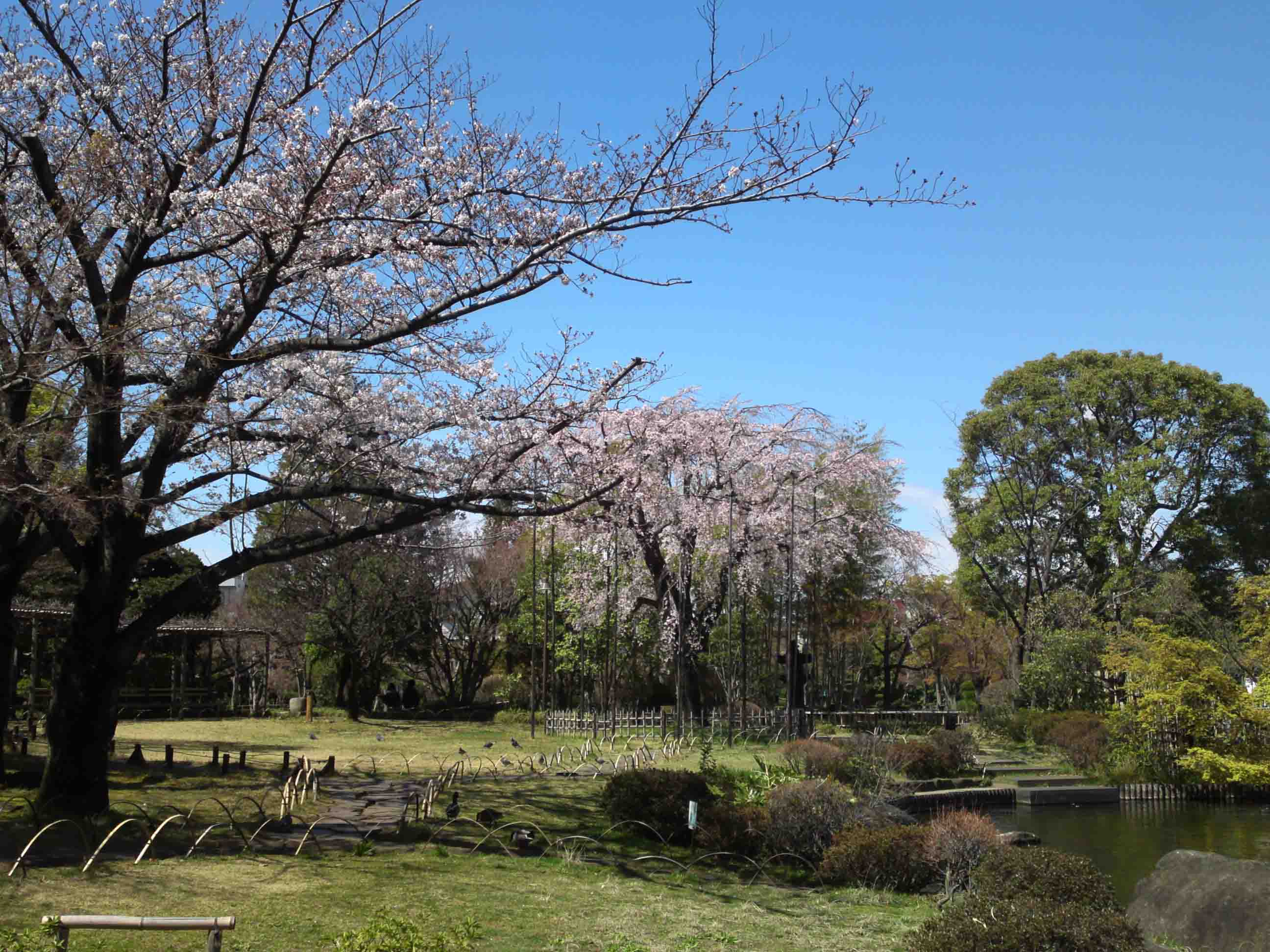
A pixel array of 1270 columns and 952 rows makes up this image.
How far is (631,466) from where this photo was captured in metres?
20.1

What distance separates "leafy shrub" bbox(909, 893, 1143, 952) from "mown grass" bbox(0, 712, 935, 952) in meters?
1.31

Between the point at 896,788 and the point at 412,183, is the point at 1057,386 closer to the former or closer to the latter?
the point at 896,788

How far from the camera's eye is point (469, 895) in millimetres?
7930

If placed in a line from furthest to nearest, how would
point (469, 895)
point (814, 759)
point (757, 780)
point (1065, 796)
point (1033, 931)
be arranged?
point (1065, 796)
point (814, 759)
point (757, 780)
point (469, 895)
point (1033, 931)

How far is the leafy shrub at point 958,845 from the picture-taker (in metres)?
9.37

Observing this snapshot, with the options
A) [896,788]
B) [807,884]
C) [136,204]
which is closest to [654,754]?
[896,788]

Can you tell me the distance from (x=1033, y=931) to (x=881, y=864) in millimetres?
4423

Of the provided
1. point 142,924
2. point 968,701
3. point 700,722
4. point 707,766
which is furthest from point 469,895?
point 968,701

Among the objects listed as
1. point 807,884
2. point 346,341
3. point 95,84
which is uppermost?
point 95,84

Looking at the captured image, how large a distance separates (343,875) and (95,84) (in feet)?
24.0

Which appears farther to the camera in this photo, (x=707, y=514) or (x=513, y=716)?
(x=513, y=716)

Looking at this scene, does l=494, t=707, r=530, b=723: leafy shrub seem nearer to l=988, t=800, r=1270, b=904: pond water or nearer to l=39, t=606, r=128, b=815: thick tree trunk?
l=988, t=800, r=1270, b=904: pond water

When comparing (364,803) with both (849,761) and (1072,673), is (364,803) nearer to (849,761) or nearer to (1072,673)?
(849,761)

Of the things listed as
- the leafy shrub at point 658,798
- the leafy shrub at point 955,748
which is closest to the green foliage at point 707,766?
the leafy shrub at point 658,798
